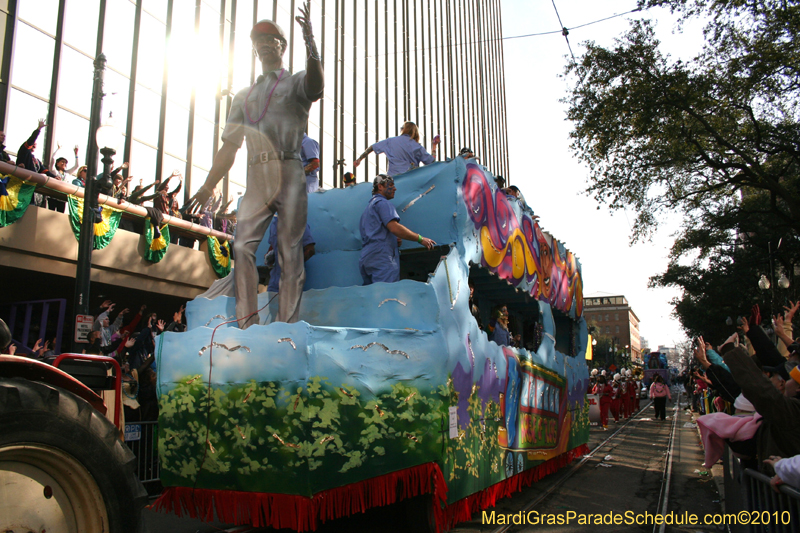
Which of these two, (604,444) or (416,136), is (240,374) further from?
(604,444)

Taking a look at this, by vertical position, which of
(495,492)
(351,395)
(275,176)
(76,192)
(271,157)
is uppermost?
(76,192)

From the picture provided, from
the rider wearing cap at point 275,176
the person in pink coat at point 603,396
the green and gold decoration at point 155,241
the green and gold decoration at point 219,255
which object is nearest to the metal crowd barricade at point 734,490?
the rider wearing cap at point 275,176

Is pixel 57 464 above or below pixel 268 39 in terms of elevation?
below

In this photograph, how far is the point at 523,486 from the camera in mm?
8102

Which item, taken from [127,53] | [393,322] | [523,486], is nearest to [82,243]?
[393,322]

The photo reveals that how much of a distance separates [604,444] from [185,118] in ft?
47.4

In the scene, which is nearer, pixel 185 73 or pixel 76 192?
pixel 76 192

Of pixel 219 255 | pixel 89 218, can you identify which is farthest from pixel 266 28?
pixel 219 255

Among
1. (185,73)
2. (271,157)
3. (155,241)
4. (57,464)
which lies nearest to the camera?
(57,464)

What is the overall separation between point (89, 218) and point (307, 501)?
5821 millimetres

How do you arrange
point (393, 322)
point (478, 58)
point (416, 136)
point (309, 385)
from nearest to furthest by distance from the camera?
point (309, 385)
point (393, 322)
point (416, 136)
point (478, 58)

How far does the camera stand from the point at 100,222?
470 inches

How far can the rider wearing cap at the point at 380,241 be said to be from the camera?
582cm

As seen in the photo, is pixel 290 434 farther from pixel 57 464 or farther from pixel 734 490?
pixel 734 490
